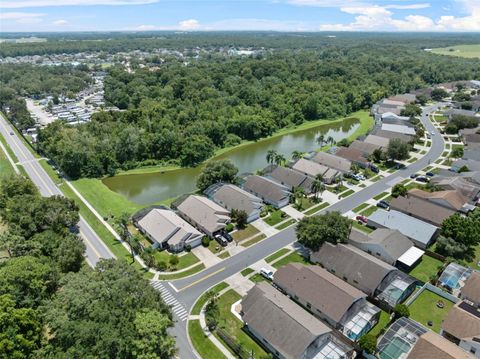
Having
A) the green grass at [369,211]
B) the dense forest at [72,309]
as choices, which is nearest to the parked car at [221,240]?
the dense forest at [72,309]

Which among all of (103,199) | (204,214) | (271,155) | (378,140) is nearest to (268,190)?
(204,214)

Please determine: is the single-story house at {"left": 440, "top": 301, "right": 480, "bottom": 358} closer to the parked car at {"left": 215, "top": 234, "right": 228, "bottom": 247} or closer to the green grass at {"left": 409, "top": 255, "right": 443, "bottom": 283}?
the green grass at {"left": 409, "top": 255, "right": 443, "bottom": 283}

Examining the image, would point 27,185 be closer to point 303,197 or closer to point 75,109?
point 303,197

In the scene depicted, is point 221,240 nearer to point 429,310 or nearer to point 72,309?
point 72,309

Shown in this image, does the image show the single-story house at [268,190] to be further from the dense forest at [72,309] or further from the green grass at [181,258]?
the dense forest at [72,309]

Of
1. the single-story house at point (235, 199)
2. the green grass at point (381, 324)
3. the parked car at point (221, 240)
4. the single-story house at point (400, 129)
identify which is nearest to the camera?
the green grass at point (381, 324)

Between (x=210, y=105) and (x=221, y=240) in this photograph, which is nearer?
(x=221, y=240)
